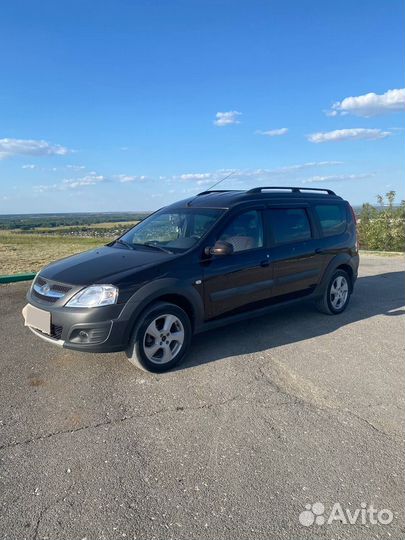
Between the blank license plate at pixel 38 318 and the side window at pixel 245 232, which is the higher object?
the side window at pixel 245 232

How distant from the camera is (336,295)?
6.12m

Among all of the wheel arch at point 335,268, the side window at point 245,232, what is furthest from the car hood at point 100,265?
the wheel arch at point 335,268

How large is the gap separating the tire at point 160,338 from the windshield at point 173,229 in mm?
732

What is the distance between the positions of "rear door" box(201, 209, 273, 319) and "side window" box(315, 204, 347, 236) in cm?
134

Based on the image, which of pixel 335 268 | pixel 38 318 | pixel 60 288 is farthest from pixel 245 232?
pixel 38 318

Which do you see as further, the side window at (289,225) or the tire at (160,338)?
the side window at (289,225)

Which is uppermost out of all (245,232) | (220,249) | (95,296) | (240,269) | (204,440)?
(245,232)

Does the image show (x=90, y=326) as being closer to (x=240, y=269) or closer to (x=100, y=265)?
(x=100, y=265)

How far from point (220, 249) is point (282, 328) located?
177cm

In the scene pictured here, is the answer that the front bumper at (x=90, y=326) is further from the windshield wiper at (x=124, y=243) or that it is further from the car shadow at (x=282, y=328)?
the windshield wiper at (x=124, y=243)

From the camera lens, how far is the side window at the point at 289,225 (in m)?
5.24

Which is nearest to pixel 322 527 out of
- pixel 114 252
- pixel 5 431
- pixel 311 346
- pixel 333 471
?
pixel 333 471

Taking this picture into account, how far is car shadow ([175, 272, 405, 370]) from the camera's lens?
4648 millimetres

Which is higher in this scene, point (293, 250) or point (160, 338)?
point (293, 250)
